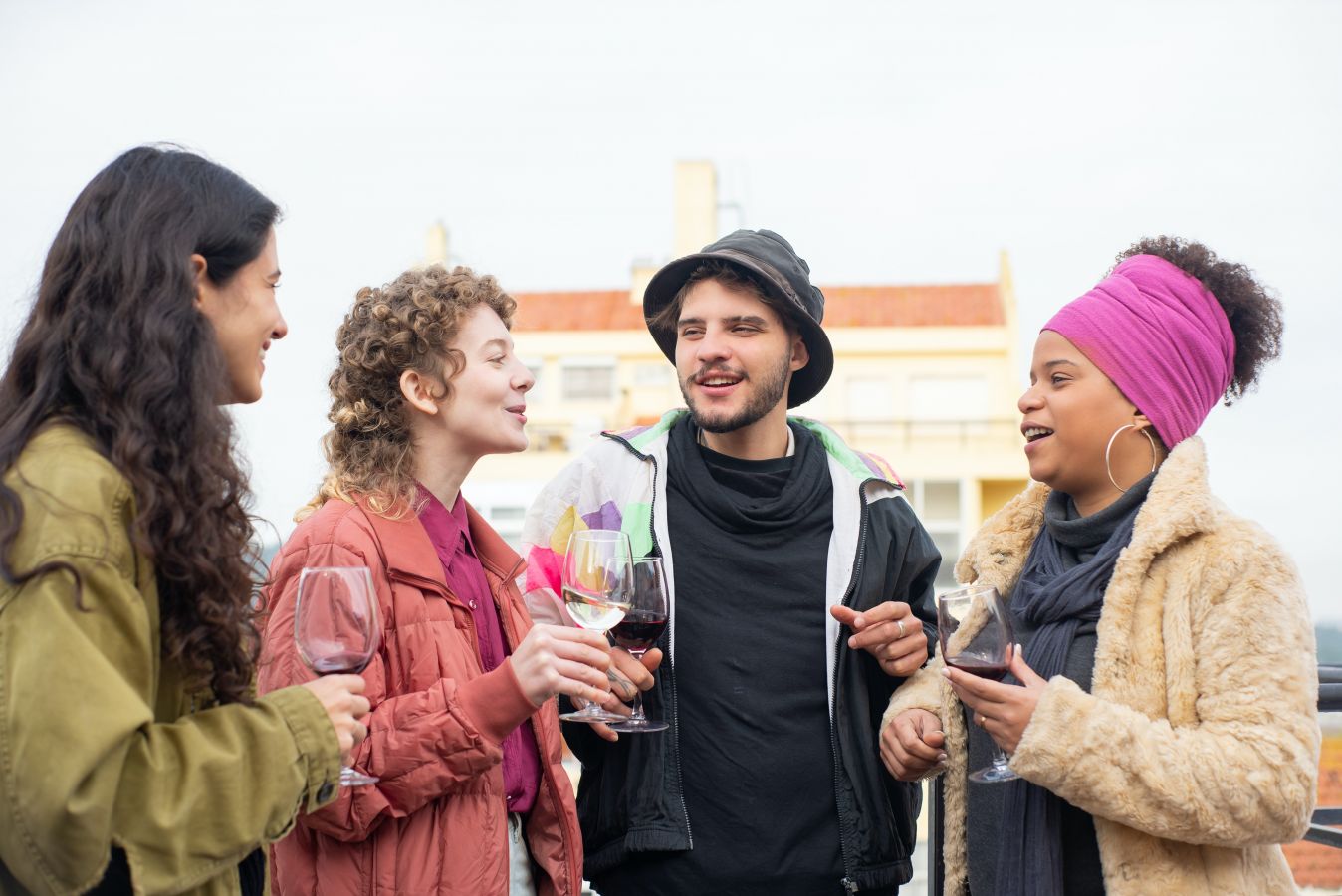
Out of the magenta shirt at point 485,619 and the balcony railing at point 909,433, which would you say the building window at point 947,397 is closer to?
the balcony railing at point 909,433

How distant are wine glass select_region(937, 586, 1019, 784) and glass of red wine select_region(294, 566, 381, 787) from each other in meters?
1.12

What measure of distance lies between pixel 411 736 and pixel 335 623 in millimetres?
410

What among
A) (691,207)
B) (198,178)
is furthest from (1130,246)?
(691,207)

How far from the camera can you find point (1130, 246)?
288cm

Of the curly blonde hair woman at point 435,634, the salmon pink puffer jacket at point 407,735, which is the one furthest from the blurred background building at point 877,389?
the salmon pink puffer jacket at point 407,735

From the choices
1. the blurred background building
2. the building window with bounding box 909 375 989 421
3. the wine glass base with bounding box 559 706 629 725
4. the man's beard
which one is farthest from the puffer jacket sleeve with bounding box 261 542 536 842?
the building window with bounding box 909 375 989 421

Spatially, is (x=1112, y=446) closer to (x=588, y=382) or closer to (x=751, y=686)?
(x=751, y=686)

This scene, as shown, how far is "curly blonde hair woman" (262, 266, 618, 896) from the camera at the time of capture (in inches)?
92.2

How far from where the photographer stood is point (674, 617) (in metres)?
3.16

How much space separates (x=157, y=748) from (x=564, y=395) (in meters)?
32.8

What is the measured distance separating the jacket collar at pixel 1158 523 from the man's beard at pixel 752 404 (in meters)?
0.73

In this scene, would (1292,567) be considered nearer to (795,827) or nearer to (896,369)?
(795,827)

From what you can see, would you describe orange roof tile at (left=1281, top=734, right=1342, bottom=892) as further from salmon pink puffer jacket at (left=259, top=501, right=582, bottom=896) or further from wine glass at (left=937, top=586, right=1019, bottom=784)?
salmon pink puffer jacket at (left=259, top=501, right=582, bottom=896)

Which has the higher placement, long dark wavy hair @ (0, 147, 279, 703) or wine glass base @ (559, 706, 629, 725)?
long dark wavy hair @ (0, 147, 279, 703)
